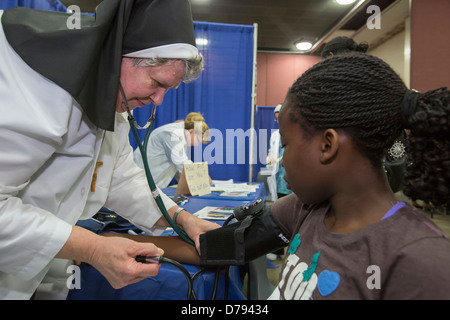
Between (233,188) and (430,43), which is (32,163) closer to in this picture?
(233,188)

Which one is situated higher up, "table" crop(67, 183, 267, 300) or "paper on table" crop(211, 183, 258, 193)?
"paper on table" crop(211, 183, 258, 193)

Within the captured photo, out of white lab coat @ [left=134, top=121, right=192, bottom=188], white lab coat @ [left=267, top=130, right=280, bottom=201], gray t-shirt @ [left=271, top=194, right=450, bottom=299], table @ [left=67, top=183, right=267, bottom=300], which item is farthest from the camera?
white lab coat @ [left=267, top=130, right=280, bottom=201]

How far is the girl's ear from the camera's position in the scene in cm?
58

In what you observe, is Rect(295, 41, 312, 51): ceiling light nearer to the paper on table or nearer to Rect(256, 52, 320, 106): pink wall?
Rect(256, 52, 320, 106): pink wall

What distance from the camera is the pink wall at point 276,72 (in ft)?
23.5

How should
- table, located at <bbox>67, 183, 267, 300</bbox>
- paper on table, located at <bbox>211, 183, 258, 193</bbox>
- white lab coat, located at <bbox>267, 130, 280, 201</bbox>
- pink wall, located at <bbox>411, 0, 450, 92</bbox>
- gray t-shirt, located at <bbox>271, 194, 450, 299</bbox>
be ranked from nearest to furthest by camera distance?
gray t-shirt, located at <bbox>271, 194, 450, 299</bbox>
table, located at <bbox>67, 183, 267, 300</bbox>
paper on table, located at <bbox>211, 183, 258, 193</bbox>
pink wall, located at <bbox>411, 0, 450, 92</bbox>
white lab coat, located at <bbox>267, 130, 280, 201</bbox>

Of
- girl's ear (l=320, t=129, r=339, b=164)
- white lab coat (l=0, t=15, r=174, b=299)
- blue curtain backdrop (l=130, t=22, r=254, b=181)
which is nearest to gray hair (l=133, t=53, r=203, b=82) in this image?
white lab coat (l=0, t=15, r=174, b=299)

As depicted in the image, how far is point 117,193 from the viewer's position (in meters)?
1.15

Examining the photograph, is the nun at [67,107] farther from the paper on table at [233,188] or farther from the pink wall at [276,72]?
the pink wall at [276,72]

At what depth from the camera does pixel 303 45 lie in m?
6.46

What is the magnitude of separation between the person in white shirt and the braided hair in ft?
6.38

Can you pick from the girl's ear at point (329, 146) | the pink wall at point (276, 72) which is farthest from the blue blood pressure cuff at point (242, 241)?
the pink wall at point (276, 72)
